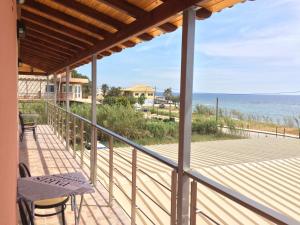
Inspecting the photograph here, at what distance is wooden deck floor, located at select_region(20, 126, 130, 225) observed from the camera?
110 inches

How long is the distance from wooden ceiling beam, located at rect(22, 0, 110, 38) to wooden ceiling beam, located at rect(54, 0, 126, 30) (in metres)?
0.40

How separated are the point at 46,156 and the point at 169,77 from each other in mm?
48850

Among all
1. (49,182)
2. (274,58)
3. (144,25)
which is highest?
(274,58)

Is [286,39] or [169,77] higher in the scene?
[286,39]

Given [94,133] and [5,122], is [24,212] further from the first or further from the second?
[94,133]

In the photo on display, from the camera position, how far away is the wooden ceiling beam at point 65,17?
10.1 ft

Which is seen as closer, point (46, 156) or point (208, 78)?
point (46, 156)

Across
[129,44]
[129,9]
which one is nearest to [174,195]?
[129,9]

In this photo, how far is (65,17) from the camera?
10.4 feet

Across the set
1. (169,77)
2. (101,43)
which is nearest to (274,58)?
(169,77)

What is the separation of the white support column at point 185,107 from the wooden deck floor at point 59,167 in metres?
1.10

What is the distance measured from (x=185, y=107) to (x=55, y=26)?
2416 millimetres

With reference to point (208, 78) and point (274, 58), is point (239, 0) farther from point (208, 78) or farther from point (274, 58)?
point (274, 58)

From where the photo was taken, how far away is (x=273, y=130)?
2500 cm
